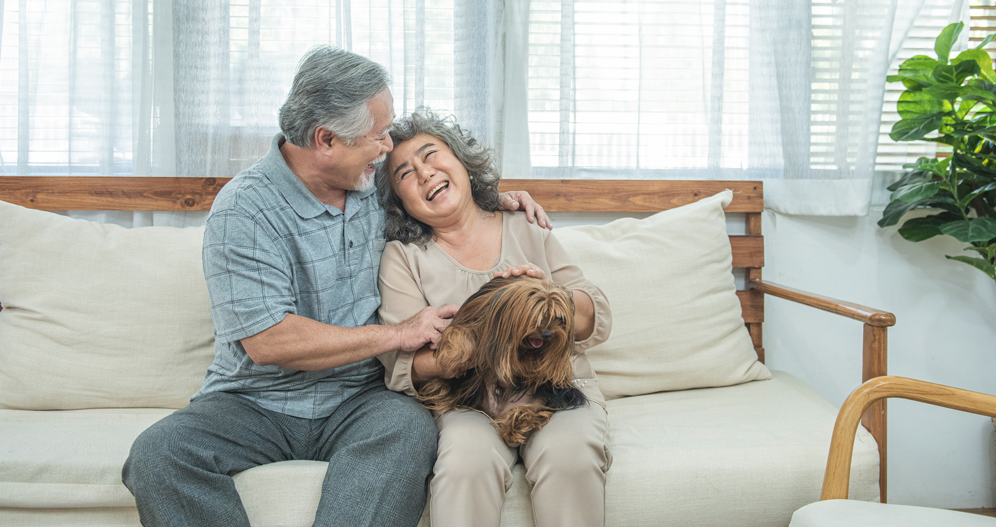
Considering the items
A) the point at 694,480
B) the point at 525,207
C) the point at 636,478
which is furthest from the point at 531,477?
the point at 525,207

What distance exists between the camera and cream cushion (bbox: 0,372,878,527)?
1450 mm

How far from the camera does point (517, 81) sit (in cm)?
237

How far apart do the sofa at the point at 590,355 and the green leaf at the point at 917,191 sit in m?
0.52

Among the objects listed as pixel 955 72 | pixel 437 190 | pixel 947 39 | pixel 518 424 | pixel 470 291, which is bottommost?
pixel 518 424

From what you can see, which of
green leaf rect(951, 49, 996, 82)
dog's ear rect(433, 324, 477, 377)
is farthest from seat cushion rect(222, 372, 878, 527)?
green leaf rect(951, 49, 996, 82)

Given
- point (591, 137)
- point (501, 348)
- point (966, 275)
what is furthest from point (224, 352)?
point (966, 275)

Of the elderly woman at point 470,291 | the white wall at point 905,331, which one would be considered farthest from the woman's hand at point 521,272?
the white wall at point 905,331

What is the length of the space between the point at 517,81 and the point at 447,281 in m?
1.04

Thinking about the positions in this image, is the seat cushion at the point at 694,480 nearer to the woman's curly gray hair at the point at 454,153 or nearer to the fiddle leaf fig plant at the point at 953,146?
the woman's curly gray hair at the point at 454,153

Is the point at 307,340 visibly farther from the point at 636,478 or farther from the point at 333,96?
the point at 636,478

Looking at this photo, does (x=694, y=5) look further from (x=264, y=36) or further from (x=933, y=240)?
(x=264, y=36)

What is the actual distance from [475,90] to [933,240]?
2.02 metres

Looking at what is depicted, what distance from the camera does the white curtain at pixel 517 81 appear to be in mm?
2275

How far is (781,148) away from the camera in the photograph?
8.04ft
